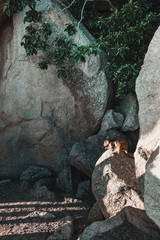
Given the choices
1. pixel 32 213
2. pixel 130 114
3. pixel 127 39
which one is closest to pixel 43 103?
pixel 130 114

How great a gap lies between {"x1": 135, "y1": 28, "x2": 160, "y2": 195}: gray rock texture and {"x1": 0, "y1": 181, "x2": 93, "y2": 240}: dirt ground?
1520 mm

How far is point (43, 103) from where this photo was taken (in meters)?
5.57

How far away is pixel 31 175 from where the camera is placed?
18.5ft

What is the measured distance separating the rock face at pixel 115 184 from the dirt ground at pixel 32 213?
0.58 metres

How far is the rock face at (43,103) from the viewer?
206 inches

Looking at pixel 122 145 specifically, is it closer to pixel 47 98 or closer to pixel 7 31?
pixel 47 98

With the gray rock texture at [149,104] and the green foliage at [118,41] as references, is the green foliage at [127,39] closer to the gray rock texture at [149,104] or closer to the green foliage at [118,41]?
the green foliage at [118,41]

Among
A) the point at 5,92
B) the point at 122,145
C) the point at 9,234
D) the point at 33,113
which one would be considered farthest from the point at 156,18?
the point at 9,234

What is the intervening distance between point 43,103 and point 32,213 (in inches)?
88.3

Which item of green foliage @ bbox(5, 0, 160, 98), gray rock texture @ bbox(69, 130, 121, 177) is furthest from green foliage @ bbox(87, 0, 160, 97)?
gray rock texture @ bbox(69, 130, 121, 177)

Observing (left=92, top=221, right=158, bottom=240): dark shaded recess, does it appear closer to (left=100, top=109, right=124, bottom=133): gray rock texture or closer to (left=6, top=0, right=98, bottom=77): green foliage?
(left=100, top=109, right=124, bottom=133): gray rock texture

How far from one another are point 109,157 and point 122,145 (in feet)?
1.50

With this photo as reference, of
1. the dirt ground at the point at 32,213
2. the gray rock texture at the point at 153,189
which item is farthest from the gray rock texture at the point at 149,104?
the dirt ground at the point at 32,213

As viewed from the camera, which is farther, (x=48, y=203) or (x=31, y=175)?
(x=31, y=175)
